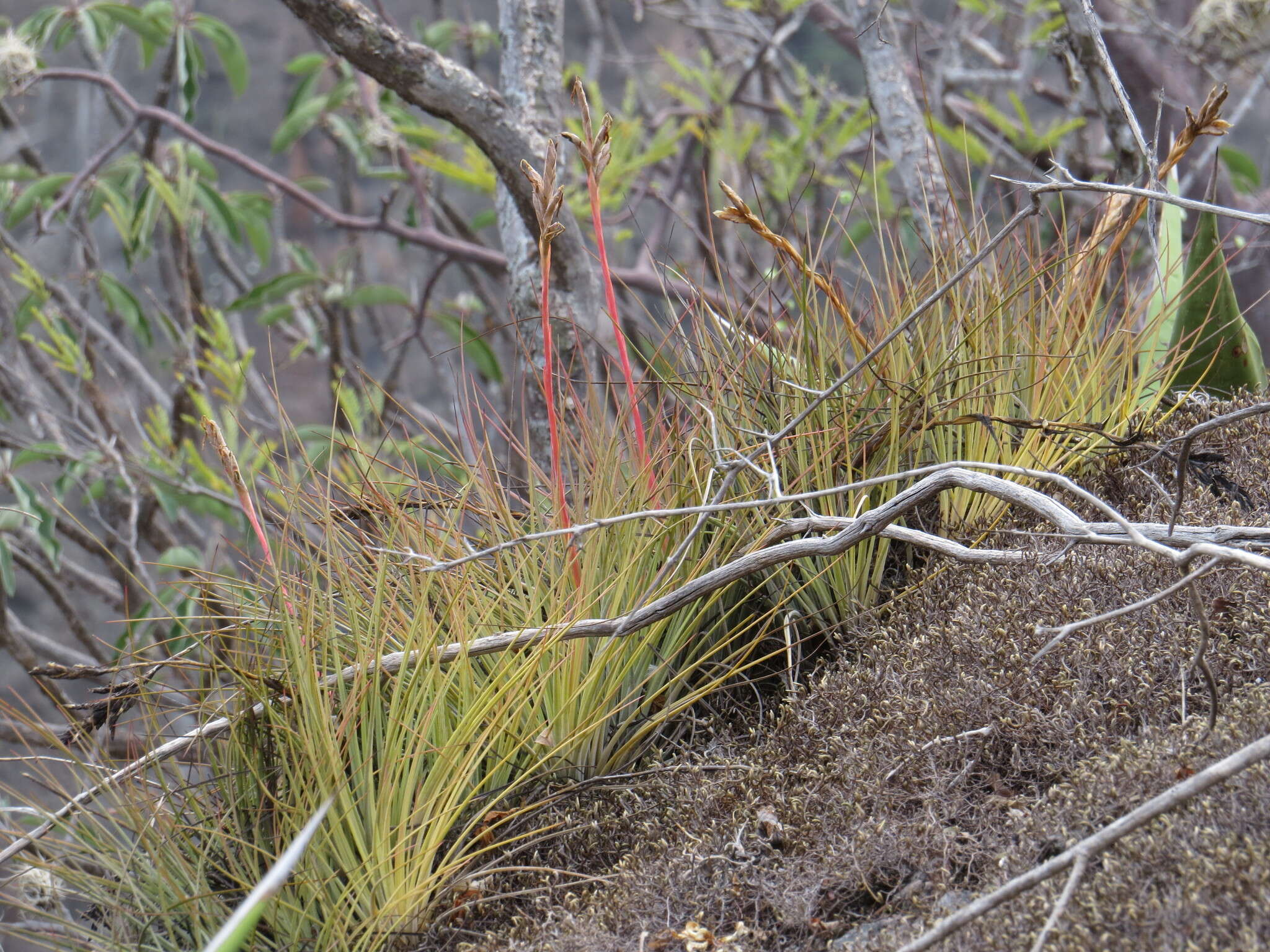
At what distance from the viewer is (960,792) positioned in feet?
3.47

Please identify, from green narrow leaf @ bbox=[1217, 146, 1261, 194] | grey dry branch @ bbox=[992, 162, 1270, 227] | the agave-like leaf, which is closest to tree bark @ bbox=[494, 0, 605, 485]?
grey dry branch @ bbox=[992, 162, 1270, 227]

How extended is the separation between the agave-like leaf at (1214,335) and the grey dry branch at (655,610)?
0.76 meters

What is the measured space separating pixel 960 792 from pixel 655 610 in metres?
0.39

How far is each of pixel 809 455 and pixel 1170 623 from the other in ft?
1.78

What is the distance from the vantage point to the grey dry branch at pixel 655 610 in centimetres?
110

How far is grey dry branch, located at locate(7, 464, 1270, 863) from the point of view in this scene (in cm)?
110

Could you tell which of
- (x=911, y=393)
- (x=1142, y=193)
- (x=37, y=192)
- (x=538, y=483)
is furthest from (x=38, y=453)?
(x=1142, y=193)

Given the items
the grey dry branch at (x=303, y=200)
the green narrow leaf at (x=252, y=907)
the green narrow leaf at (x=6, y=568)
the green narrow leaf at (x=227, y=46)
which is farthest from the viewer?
the green narrow leaf at (x=227, y=46)

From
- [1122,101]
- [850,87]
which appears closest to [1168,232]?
[1122,101]

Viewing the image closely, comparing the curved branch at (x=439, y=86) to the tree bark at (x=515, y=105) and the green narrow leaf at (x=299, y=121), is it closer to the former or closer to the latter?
the tree bark at (x=515, y=105)

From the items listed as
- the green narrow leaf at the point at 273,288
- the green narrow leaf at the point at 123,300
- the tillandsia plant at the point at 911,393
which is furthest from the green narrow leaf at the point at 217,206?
the tillandsia plant at the point at 911,393

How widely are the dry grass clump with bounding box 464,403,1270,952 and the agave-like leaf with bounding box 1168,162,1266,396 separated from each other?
1.68ft

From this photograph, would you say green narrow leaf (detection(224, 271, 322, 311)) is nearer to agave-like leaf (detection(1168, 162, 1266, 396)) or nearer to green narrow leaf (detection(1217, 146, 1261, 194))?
agave-like leaf (detection(1168, 162, 1266, 396))

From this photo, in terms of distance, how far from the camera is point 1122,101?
1.57 metres
